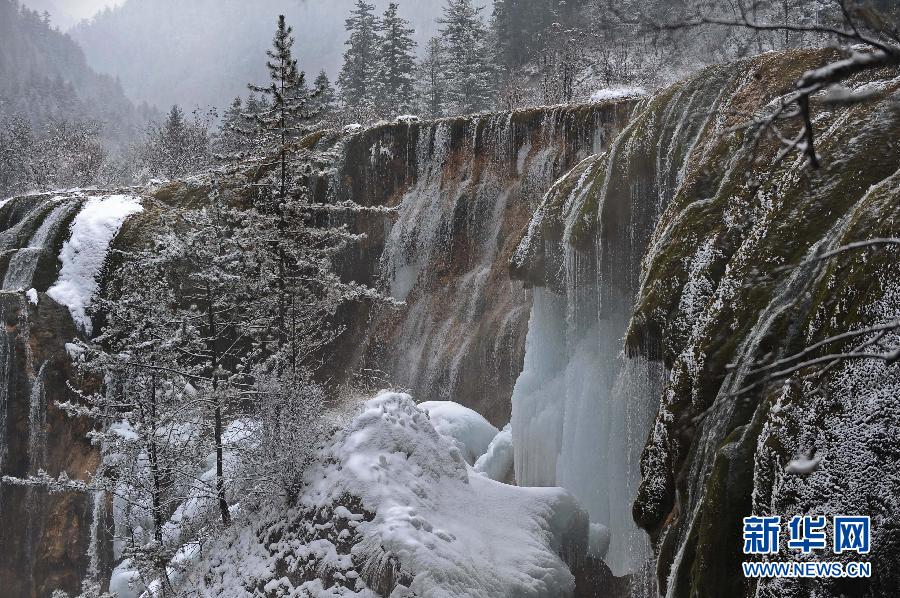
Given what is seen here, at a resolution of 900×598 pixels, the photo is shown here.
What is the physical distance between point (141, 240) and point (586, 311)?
1531cm

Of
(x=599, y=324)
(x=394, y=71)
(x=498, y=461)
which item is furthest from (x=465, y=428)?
(x=394, y=71)

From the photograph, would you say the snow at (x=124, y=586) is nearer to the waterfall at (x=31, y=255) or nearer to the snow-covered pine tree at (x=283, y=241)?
the snow-covered pine tree at (x=283, y=241)

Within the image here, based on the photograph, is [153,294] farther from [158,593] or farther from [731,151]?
[731,151]

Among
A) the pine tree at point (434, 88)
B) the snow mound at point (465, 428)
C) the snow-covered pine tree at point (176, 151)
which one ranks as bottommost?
the snow mound at point (465, 428)

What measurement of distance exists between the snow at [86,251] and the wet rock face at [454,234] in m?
6.96

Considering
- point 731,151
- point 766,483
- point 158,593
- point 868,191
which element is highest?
point 731,151

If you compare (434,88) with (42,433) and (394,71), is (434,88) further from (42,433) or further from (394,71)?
(42,433)

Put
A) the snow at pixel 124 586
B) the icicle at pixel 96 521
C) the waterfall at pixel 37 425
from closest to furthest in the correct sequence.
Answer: the snow at pixel 124 586
the icicle at pixel 96 521
the waterfall at pixel 37 425

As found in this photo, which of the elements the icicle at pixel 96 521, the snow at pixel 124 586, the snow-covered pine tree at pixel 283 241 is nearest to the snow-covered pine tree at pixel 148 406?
the snow-covered pine tree at pixel 283 241

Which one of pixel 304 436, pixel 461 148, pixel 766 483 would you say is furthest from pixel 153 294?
pixel 461 148

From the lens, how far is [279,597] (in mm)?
8984

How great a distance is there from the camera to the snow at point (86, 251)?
65.4ft

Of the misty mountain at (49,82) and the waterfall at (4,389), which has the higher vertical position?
the misty mountain at (49,82)

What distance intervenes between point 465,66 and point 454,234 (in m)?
22.4
